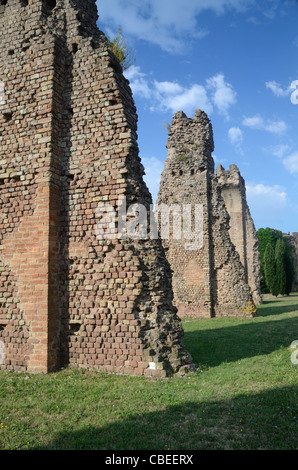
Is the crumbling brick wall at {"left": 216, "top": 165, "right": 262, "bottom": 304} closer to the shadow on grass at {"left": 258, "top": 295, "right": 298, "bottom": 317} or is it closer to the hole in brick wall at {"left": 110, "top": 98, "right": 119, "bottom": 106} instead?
the shadow on grass at {"left": 258, "top": 295, "right": 298, "bottom": 317}

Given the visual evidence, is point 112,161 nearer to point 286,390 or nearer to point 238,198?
point 286,390

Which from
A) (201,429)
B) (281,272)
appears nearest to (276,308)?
(281,272)

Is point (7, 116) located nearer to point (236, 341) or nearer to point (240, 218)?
point (236, 341)

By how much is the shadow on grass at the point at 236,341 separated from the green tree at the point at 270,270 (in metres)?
24.5

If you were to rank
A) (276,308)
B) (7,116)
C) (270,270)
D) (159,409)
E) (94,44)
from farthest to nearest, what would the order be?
(270,270)
(276,308)
(7,116)
(94,44)
(159,409)

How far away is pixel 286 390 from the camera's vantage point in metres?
5.18

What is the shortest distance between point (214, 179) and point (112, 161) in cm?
1133

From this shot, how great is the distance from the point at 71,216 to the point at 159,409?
158 inches

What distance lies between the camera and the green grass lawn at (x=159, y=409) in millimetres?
3822

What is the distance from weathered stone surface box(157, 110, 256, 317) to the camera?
53.5ft

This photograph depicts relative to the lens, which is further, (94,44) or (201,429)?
(94,44)

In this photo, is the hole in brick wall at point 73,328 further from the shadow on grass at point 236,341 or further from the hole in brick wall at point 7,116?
the hole in brick wall at point 7,116

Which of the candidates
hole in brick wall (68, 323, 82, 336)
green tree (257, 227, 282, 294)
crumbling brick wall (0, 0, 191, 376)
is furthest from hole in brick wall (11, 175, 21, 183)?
green tree (257, 227, 282, 294)

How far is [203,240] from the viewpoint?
54.9 ft
